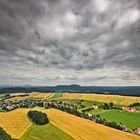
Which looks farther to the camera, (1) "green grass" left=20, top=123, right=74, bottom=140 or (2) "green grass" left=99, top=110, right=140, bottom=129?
(2) "green grass" left=99, top=110, right=140, bottom=129

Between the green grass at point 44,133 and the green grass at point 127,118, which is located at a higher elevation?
the green grass at point 127,118

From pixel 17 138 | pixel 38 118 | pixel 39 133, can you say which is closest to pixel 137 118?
pixel 38 118

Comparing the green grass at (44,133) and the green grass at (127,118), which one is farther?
the green grass at (127,118)

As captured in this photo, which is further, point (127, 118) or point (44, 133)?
point (127, 118)

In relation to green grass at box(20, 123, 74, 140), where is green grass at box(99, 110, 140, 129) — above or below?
above

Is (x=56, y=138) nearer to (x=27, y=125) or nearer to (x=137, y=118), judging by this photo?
(x=27, y=125)

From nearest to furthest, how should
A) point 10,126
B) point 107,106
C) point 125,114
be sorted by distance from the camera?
point 10,126 → point 125,114 → point 107,106

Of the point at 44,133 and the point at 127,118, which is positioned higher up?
the point at 127,118

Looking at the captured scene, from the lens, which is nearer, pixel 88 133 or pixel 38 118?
pixel 88 133
